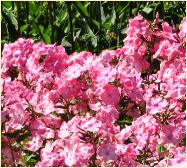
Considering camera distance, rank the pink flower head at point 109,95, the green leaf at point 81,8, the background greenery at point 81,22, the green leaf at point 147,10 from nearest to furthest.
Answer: the pink flower head at point 109,95 < the background greenery at point 81,22 < the green leaf at point 81,8 < the green leaf at point 147,10

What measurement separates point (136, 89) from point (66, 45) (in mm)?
1571

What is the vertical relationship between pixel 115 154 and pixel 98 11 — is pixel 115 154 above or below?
below

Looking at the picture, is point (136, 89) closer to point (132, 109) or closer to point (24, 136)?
point (132, 109)

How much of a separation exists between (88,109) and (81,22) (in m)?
2.14

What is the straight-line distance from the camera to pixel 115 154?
2.47 m

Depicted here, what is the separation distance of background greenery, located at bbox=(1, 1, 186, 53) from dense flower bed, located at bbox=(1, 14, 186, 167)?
3.95ft

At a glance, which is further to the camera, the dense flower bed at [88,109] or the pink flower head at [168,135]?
the pink flower head at [168,135]

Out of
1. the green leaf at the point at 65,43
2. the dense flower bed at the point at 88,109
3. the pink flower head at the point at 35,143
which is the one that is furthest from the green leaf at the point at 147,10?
the pink flower head at the point at 35,143

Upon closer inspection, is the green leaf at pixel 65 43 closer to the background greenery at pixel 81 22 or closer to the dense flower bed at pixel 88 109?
the background greenery at pixel 81 22

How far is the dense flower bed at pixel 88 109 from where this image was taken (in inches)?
99.0

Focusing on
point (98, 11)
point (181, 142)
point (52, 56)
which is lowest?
point (181, 142)

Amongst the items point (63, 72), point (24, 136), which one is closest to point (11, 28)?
point (63, 72)

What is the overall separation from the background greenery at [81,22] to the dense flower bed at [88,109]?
1.20 m

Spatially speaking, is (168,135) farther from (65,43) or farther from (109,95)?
(65,43)
